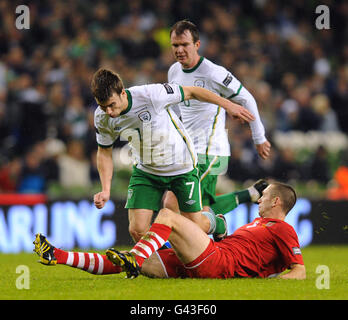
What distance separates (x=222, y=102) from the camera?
21.9ft

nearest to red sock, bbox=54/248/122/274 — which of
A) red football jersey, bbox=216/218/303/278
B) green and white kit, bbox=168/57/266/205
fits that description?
red football jersey, bbox=216/218/303/278

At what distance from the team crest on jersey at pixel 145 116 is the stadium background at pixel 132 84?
437 centimetres

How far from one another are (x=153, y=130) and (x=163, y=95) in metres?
0.33

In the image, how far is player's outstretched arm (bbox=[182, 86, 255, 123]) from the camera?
658cm

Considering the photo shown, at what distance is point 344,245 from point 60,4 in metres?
7.86

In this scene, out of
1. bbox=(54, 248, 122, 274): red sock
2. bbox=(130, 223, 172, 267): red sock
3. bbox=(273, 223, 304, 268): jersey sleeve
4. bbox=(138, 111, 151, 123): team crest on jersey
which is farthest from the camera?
bbox=(138, 111, 151, 123): team crest on jersey

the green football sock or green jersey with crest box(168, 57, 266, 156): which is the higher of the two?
green jersey with crest box(168, 57, 266, 156)

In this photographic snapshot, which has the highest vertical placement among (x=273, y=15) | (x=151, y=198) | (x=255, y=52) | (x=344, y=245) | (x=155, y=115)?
(x=273, y=15)

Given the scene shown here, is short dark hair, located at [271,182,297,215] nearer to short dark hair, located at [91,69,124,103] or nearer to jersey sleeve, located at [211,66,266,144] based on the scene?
jersey sleeve, located at [211,66,266,144]

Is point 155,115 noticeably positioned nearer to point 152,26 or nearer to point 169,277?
point 169,277

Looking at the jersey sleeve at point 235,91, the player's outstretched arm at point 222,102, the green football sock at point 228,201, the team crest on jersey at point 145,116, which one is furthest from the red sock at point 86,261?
the jersey sleeve at point 235,91

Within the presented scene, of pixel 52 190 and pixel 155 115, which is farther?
pixel 52 190

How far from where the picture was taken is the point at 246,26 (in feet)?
55.5

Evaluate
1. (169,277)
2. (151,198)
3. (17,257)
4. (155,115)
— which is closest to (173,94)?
(155,115)
